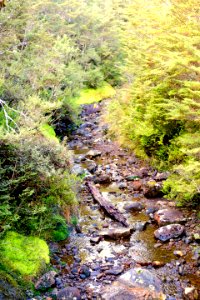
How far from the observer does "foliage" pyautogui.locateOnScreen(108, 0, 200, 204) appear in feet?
33.4

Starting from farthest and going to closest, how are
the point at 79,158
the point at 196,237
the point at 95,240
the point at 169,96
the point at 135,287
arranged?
the point at 79,158 < the point at 169,96 < the point at 95,240 < the point at 196,237 < the point at 135,287

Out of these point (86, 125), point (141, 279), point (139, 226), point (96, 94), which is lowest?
point (96, 94)

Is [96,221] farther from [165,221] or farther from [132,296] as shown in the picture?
[132,296]

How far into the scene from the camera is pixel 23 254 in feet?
24.6

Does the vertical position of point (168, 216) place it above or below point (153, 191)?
above

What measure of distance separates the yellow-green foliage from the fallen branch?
2.99m

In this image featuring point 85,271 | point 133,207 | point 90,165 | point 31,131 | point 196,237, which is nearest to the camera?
point 85,271

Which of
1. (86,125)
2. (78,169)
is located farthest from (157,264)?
(86,125)

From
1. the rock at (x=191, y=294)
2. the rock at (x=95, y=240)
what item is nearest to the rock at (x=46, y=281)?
the rock at (x=95, y=240)

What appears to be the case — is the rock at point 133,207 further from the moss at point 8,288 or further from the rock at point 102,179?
the moss at point 8,288

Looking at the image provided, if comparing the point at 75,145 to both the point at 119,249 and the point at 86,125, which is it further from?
the point at 119,249

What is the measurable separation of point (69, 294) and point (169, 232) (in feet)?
12.0

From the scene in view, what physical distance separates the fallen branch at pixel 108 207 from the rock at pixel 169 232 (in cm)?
111

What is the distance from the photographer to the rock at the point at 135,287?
675 cm
